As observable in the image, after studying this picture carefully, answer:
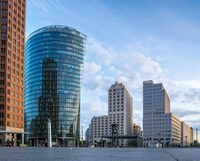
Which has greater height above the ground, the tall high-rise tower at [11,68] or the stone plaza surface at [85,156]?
the tall high-rise tower at [11,68]

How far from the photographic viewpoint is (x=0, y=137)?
15262 cm

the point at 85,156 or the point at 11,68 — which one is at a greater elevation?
the point at 11,68

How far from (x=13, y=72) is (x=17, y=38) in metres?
18.9

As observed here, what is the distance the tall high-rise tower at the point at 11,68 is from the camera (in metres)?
159

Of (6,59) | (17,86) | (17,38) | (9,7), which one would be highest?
(9,7)

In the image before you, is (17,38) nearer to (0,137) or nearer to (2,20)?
(2,20)

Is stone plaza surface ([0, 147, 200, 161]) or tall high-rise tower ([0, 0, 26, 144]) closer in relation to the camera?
stone plaza surface ([0, 147, 200, 161])

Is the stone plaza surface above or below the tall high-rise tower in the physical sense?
below

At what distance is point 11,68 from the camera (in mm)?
168500

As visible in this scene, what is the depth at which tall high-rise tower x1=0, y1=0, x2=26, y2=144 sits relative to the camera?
522ft

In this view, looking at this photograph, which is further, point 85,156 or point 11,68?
point 11,68

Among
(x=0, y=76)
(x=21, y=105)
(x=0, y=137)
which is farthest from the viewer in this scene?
(x=21, y=105)

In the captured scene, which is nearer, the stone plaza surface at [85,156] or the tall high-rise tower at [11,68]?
the stone plaza surface at [85,156]

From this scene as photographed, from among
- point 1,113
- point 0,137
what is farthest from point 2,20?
point 0,137
